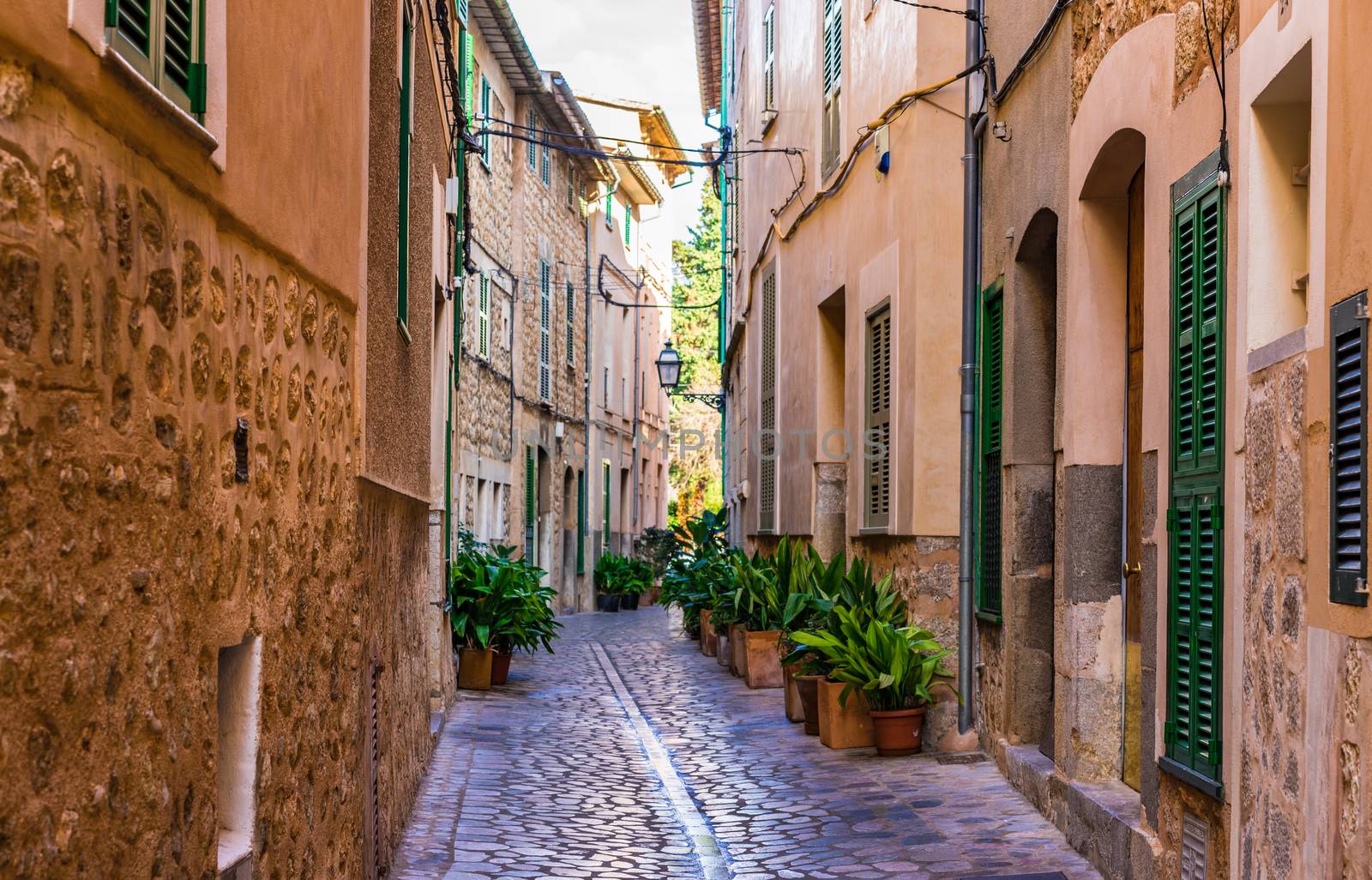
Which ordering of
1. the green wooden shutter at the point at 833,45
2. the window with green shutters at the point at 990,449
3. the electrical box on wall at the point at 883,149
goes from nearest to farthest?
the window with green shutters at the point at 990,449 < the electrical box on wall at the point at 883,149 < the green wooden shutter at the point at 833,45

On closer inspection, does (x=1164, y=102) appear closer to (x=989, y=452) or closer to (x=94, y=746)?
(x=989, y=452)

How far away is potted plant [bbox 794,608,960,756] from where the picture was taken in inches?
384

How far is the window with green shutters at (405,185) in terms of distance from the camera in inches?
285

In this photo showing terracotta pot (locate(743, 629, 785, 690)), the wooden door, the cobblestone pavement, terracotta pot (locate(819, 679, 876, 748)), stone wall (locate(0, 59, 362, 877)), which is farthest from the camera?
terracotta pot (locate(743, 629, 785, 690))

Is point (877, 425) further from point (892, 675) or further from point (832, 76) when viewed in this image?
point (832, 76)

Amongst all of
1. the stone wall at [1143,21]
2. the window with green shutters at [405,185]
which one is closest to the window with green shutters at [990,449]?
the stone wall at [1143,21]

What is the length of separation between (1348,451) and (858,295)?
8.51 meters

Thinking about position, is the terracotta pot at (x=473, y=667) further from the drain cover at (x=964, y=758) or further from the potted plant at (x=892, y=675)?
the drain cover at (x=964, y=758)

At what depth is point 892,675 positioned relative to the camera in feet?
31.8

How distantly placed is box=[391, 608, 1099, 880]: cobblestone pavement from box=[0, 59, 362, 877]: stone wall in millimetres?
2606

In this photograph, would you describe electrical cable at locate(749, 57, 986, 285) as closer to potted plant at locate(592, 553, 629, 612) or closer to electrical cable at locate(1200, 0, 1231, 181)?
electrical cable at locate(1200, 0, 1231, 181)

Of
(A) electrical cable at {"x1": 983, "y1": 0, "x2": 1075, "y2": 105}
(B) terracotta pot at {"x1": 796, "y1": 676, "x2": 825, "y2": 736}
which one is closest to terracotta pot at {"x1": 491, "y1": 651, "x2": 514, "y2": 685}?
(B) terracotta pot at {"x1": 796, "y1": 676, "x2": 825, "y2": 736}

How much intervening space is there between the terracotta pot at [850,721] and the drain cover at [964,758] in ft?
2.16

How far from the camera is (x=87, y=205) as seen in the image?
2.64 m
